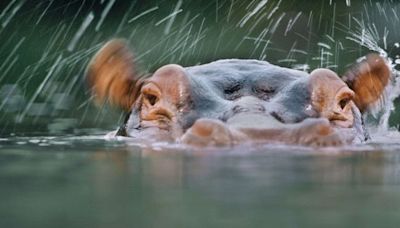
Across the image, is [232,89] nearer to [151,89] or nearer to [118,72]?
[151,89]

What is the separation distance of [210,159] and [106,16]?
374 inches

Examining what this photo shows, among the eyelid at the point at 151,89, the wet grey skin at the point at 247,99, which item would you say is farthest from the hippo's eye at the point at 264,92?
the eyelid at the point at 151,89

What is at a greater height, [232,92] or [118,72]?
[118,72]

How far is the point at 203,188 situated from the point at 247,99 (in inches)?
81.6

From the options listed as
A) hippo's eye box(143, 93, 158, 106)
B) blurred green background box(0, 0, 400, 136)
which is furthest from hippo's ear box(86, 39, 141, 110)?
blurred green background box(0, 0, 400, 136)

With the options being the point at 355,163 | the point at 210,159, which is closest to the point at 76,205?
the point at 210,159

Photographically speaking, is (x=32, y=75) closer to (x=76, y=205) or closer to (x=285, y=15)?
(x=285, y=15)

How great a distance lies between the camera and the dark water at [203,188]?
256cm

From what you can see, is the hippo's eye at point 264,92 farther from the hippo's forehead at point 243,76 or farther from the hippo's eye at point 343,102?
the hippo's eye at point 343,102

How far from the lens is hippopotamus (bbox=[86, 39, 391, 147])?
4.54m

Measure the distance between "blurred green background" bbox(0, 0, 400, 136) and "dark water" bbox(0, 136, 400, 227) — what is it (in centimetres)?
696

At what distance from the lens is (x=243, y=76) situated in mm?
5465

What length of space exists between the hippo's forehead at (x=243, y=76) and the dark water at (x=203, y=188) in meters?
0.85

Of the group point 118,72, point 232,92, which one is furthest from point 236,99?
point 118,72
